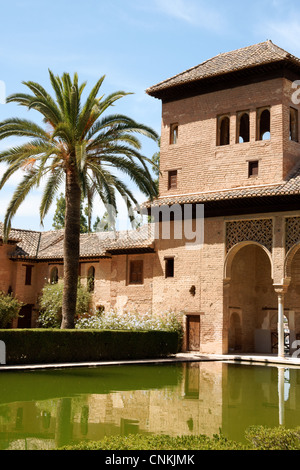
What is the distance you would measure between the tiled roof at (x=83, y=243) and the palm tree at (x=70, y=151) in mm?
6377

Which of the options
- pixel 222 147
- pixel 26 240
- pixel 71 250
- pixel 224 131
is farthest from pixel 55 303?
pixel 224 131

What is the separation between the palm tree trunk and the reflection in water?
237cm

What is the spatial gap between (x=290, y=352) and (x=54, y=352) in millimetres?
10077

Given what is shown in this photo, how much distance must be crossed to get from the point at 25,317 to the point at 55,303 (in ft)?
10.9

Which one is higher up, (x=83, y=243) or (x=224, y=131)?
(x=224, y=131)

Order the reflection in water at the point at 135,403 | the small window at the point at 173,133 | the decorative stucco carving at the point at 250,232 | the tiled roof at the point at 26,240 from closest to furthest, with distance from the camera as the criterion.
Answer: the reflection in water at the point at 135,403 < the decorative stucco carving at the point at 250,232 < the small window at the point at 173,133 < the tiled roof at the point at 26,240

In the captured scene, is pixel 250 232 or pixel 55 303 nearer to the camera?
pixel 250 232

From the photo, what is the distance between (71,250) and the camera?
18.6 metres

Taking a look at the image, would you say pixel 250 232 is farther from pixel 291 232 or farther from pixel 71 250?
pixel 71 250

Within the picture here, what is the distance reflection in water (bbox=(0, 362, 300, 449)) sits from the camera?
8266 millimetres

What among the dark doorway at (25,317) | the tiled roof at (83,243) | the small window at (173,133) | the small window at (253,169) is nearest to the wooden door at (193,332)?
the tiled roof at (83,243)

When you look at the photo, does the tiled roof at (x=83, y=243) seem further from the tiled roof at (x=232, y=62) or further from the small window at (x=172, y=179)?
the tiled roof at (x=232, y=62)

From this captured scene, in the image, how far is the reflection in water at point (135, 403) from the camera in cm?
827

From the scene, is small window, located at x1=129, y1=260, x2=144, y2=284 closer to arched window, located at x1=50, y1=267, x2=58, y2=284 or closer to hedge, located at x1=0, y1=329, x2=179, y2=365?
hedge, located at x1=0, y1=329, x2=179, y2=365
